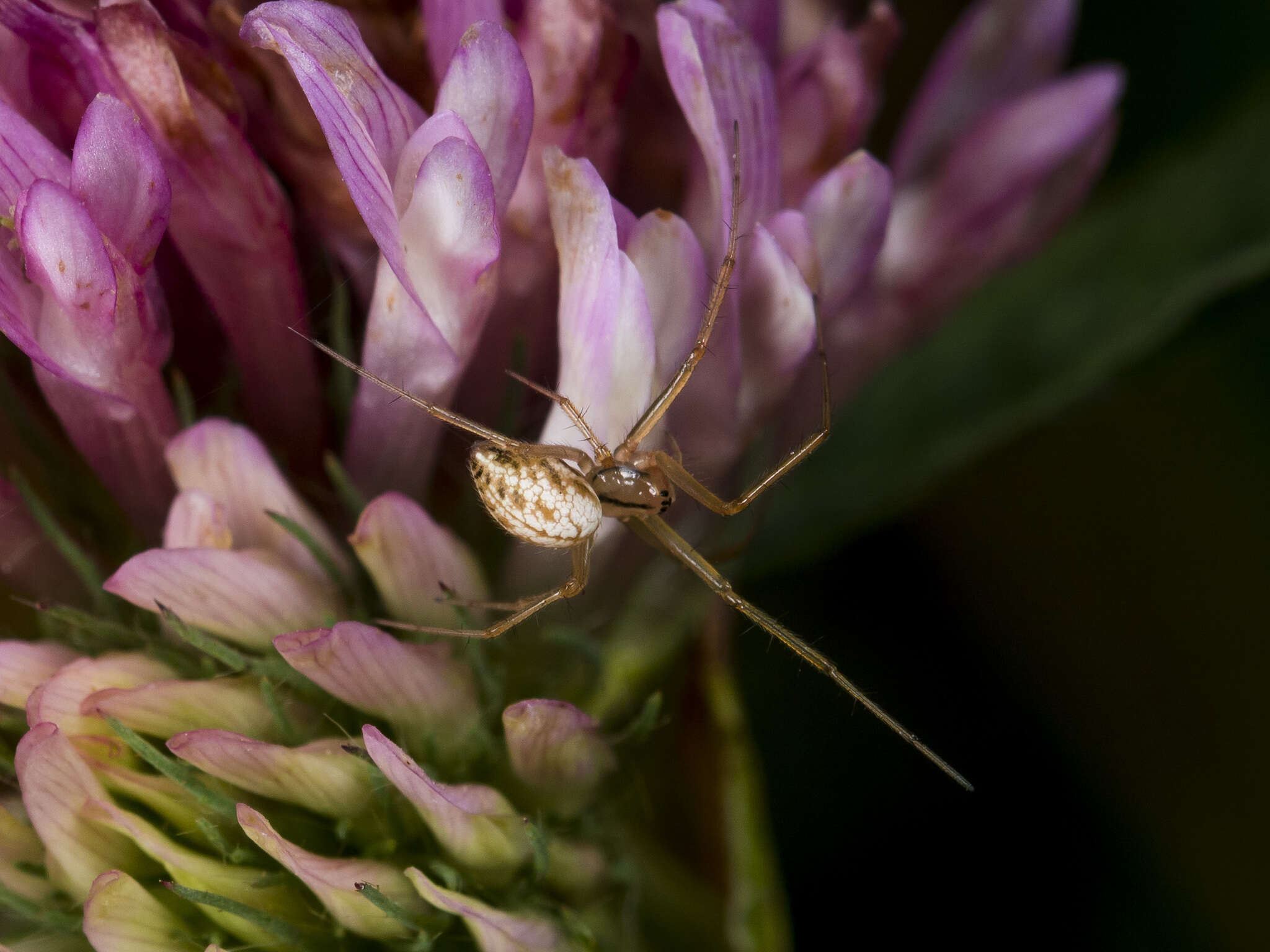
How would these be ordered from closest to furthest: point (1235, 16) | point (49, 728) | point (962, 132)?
point (49, 728)
point (962, 132)
point (1235, 16)

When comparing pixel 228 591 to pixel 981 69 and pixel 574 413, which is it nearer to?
pixel 574 413

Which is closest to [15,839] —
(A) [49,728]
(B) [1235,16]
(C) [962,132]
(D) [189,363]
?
(A) [49,728]

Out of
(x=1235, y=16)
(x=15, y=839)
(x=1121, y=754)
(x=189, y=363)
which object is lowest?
(x=15, y=839)

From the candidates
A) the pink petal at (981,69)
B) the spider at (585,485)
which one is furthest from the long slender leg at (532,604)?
the pink petal at (981,69)

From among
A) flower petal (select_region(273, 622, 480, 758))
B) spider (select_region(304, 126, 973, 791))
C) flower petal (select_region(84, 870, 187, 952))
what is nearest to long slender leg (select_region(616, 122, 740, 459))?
spider (select_region(304, 126, 973, 791))

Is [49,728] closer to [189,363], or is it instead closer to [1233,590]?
[189,363]

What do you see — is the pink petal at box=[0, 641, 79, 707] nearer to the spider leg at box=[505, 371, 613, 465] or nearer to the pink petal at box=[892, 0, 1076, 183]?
the spider leg at box=[505, 371, 613, 465]

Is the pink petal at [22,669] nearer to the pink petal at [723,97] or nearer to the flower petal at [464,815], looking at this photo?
the flower petal at [464,815]

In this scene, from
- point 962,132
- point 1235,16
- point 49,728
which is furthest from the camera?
point 1235,16
